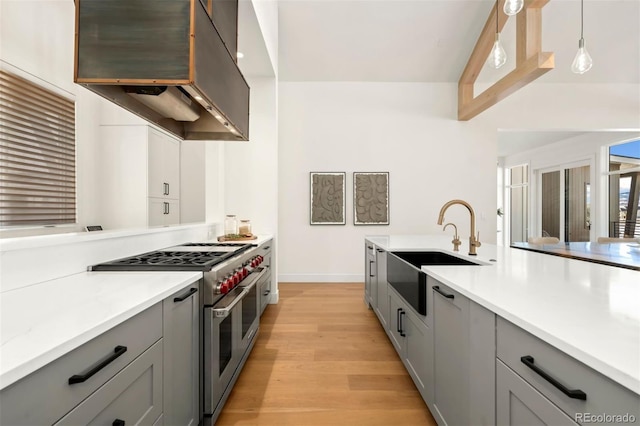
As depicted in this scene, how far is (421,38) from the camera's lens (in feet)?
13.4

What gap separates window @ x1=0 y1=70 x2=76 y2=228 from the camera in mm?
2459

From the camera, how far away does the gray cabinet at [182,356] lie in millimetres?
1155

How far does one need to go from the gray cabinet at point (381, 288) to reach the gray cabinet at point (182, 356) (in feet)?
5.35

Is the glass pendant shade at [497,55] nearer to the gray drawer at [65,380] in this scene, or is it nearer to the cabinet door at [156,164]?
the gray drawer at [65,380]

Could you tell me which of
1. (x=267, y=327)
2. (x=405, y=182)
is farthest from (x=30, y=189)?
(x=405, y=182)

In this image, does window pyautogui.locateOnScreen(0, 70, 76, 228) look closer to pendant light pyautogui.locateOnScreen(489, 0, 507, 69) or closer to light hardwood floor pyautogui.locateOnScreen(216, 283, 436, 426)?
light hardwood floor pyautogui.locateOnScreen(216, 283, 436, 426)

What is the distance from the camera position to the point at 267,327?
2830mm

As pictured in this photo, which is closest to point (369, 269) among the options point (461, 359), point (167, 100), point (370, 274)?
point (370, 274)

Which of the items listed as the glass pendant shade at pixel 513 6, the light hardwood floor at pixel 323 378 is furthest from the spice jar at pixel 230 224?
the glass pendant shade at pixel 513 6

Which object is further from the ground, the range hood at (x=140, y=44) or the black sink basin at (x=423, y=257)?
the range hood at (x=140, y=44)

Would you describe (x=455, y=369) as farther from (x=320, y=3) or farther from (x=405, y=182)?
(x=320, y=3)

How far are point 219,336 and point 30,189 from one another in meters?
2.59

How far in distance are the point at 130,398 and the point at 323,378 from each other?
136 centimetres

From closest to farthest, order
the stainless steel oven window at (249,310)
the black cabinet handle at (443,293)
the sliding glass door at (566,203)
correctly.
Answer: the black cabinet handle at (443,293) < the stainless steel oven window at (249,310) < the sliding glass door at (566,203)
